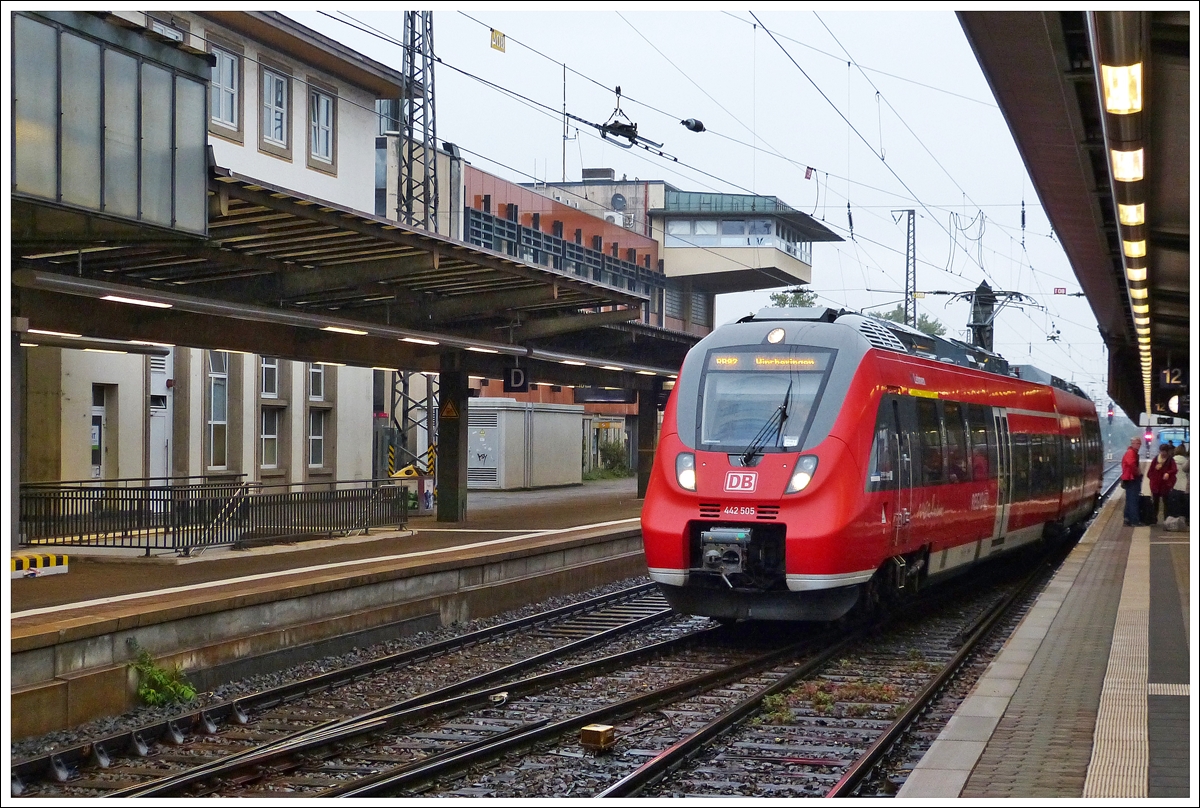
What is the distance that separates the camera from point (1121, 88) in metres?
6.52

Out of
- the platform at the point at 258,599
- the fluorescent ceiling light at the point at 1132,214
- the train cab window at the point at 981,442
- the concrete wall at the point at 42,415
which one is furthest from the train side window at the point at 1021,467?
the concrete wall at the point at 42,415

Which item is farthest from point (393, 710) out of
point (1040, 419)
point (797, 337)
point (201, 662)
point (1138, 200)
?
point (1040, 419)

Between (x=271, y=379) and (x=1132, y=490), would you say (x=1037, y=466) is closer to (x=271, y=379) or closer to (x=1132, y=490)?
(x=1132, y=490)

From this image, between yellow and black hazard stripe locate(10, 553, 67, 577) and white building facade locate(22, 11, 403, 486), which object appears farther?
white building facade locate(22, 11, 403, 486)

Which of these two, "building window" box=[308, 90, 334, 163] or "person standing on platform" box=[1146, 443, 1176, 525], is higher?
"building window" box=[308, 90, 334, 163]

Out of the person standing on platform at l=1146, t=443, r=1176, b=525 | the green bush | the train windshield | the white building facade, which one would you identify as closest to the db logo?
the train windshield

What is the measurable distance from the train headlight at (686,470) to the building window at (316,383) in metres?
17.6

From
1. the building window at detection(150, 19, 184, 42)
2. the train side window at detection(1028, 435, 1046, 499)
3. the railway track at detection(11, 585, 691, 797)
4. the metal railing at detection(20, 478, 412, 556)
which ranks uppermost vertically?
the building window at detection(150, 19, 184, 42)

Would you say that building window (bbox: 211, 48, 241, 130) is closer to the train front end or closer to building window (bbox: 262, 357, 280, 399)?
building window (bbox: 262, 357, 280, 399)

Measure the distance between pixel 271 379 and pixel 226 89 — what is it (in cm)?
611

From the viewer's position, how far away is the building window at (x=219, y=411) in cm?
2503

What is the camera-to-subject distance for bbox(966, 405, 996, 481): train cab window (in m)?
14.9

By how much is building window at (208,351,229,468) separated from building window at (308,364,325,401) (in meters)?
2.66

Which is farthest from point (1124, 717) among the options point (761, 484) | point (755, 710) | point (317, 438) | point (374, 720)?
point (317, 438)
